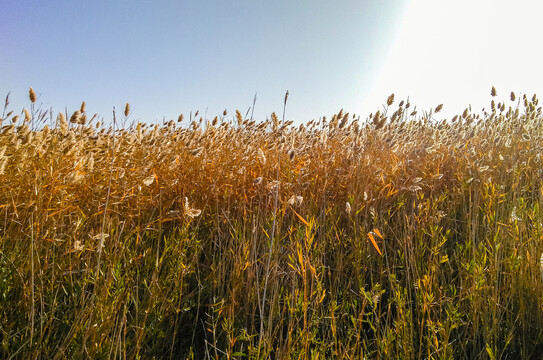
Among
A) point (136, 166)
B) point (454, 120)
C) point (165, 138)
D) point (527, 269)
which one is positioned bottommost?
point (527, 269)

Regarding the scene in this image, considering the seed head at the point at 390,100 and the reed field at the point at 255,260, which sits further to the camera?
the seed head at the point at 390,100

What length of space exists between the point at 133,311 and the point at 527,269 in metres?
1.65

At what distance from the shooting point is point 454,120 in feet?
18.2

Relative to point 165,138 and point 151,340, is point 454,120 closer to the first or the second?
point 165,138

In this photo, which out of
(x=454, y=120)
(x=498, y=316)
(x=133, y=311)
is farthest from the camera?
(x=454, y=120)

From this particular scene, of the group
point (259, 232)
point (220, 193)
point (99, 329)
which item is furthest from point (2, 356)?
point (220, 193)

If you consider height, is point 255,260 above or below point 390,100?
below

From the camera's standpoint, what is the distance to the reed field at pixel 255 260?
1216mm

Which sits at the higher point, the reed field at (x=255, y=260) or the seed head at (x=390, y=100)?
the seed head at (x=390, y=100)

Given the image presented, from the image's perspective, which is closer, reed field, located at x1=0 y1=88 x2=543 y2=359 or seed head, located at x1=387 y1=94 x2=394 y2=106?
reed field, located at x1=0 y1=88 x2=543 y2=359

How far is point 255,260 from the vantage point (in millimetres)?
1466

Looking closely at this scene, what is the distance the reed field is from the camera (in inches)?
47.9

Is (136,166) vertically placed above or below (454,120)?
below

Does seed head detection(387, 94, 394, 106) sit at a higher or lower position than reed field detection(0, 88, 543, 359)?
higher
